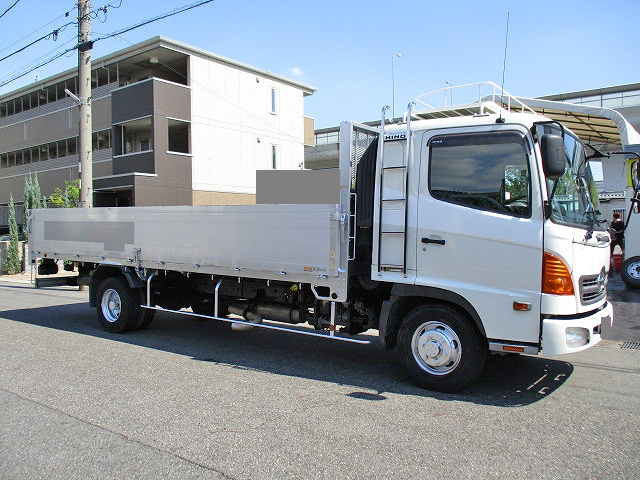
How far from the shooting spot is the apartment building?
23766mm

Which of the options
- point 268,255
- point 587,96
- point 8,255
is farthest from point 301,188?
point 587,96

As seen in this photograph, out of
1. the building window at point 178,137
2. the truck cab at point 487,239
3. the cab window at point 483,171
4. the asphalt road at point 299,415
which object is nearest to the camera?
the asphalt road at point 299,415

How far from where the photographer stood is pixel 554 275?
4789mm

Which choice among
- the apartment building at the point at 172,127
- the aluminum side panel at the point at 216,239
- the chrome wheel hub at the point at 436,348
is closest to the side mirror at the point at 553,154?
the chrome wheel hub at the point at 436,348

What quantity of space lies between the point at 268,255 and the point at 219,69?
21667 millimetres

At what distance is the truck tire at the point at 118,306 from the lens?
8305 mm

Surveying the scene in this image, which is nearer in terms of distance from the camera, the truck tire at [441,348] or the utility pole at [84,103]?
the truck tire at [441,348]

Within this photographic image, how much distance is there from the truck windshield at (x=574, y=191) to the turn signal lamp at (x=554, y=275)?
0.37 m

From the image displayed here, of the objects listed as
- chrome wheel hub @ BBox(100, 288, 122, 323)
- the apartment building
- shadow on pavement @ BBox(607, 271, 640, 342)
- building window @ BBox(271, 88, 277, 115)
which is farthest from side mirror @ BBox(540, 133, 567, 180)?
building window @ BBox(271, 88, 277, 115)

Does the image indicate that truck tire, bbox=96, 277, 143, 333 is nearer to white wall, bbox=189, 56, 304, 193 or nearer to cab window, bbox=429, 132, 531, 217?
cab window, bbox=429, 132, 531, 217

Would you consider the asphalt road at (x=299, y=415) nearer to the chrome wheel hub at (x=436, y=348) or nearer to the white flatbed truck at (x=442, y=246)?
the chrome wheel hub at (x=436, y=348)

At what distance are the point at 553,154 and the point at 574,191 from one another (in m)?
0.74

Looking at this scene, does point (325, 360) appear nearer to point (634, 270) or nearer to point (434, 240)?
point (434, 240)

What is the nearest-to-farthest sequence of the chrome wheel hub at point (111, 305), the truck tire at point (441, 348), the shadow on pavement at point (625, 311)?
the truck tire at point (441, 348) < the shadow on pavement at point (625, 311) < the chrome wheel hub at point (111, 305)
